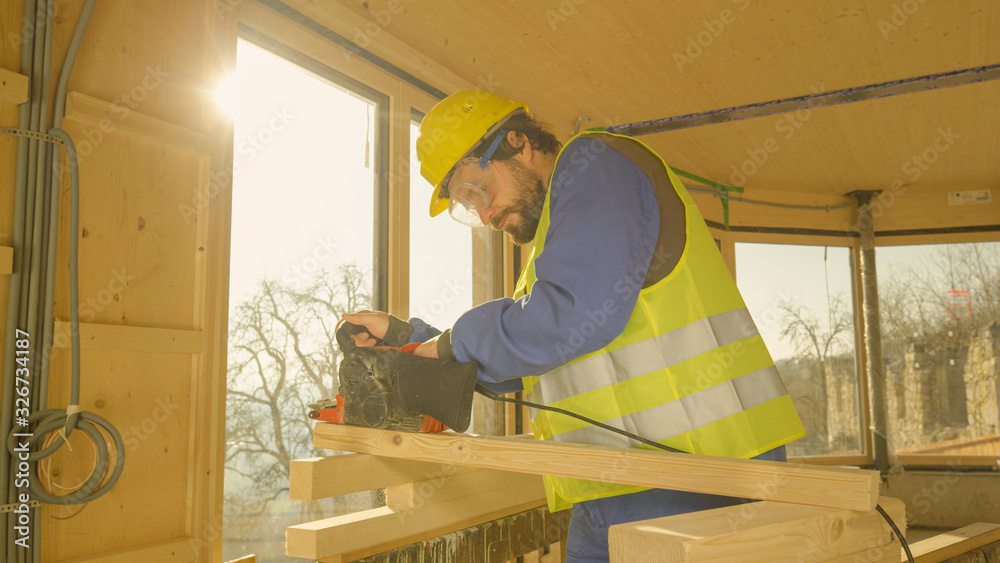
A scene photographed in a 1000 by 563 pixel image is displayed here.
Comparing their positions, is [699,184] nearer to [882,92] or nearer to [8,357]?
[882,92]

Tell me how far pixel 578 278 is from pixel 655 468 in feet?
1.17

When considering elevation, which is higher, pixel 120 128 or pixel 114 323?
pixel 120 128

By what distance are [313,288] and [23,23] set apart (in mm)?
1278

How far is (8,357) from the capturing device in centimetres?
175

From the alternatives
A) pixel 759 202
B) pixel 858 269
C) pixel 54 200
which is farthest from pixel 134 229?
pixel 858 269

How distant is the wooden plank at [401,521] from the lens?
143 centimetres

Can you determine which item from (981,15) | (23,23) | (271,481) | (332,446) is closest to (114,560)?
(271,481)

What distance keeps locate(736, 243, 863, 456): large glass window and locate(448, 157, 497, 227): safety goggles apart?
4.38 m

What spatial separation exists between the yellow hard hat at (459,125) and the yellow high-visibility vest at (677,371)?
40cm
